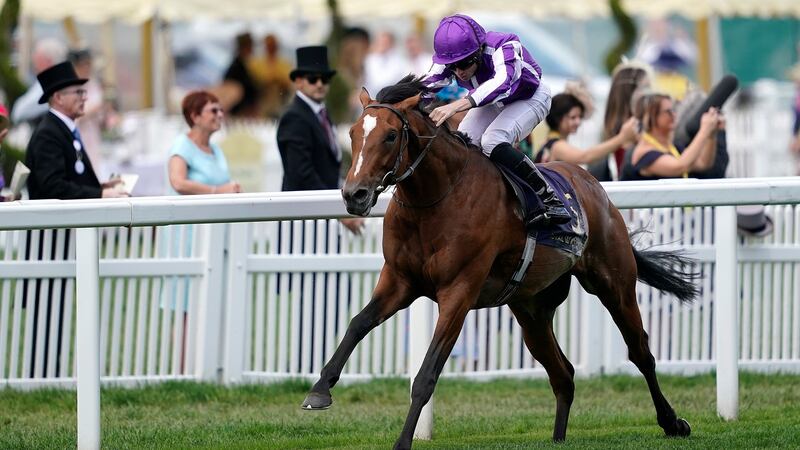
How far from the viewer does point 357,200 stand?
5938 millimetres

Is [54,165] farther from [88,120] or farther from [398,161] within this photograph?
[88,120]

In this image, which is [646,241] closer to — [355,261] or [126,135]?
[355,261]

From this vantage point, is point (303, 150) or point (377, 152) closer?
point (377, 152)

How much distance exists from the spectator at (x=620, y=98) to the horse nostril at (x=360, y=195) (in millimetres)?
4465

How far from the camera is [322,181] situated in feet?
30.8

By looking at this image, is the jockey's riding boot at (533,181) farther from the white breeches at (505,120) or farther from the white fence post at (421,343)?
the white fence post at (421,343)

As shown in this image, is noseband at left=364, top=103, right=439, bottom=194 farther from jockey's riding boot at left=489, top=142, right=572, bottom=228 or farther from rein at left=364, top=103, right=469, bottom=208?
jockey's riding boot at left=489, top=142, right=572, bottom=228

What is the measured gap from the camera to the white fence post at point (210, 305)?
29.9 ft

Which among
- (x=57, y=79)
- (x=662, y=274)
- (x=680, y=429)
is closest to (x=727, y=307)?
(x=662, y=274)

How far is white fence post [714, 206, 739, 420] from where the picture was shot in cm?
750

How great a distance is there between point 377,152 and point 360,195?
0.23 m

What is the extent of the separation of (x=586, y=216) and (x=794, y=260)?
111 inches

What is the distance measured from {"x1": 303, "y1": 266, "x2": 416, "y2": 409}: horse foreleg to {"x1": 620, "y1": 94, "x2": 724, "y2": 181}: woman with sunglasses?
11.5 feet

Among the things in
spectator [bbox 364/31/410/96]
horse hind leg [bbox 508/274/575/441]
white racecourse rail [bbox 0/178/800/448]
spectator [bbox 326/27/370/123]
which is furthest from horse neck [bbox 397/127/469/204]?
spectator [bbox 364/31/410/96]
